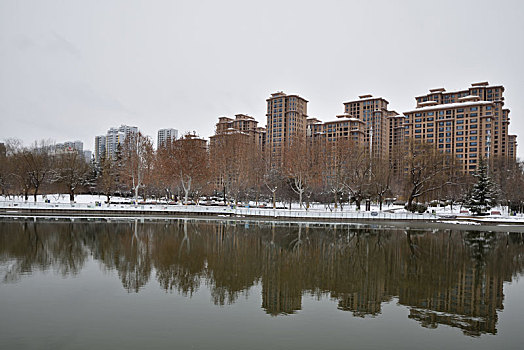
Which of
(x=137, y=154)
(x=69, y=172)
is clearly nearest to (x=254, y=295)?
(x=137, y=154)

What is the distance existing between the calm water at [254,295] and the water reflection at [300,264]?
97 millimetres

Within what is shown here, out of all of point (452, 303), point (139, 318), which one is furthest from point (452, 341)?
point (139, 318)

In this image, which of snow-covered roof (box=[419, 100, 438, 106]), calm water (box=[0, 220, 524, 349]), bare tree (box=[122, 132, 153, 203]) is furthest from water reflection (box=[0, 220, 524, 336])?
snow-covered roof (box=[419, 100, 438, 106])

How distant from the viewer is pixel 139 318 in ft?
38.1

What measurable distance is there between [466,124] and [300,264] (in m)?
129

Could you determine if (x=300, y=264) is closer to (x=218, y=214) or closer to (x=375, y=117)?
(x=218, y=214)

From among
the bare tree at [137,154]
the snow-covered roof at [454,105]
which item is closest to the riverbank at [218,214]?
the bare tree at [137,154]

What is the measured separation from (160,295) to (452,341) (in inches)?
389

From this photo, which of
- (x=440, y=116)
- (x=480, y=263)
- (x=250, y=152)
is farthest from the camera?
(x=440, y=116)

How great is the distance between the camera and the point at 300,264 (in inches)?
790

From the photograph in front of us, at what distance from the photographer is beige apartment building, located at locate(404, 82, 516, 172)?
412 feet

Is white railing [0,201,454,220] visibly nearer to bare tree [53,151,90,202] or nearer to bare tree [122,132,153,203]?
bare tree [122,132,153,203]

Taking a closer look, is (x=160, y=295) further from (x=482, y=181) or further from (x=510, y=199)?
(x=510, y=199)

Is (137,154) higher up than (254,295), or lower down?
higher up
